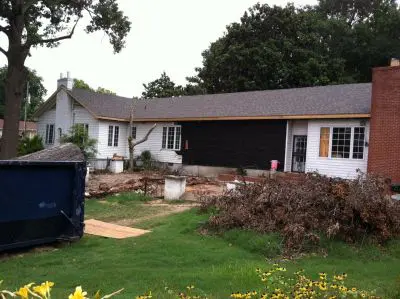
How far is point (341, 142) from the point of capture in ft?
71.7

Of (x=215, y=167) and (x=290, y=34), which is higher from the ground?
(x=290, y=34)

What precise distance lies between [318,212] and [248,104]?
1768 cm

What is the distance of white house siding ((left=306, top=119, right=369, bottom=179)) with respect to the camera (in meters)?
21.1

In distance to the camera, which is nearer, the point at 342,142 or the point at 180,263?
the point at 180,263

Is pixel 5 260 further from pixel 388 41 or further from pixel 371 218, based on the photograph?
pixel 388 41

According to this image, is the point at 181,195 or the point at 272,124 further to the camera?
the point at 272,124

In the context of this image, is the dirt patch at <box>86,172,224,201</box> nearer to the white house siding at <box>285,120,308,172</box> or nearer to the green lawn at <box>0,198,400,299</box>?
the white house siding at <box>285,120,308,172</box>

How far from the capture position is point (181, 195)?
17062 mm

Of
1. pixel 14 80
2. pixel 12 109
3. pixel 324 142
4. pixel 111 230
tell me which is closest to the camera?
pixel 111 230

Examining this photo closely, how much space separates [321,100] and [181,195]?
34.7 ft

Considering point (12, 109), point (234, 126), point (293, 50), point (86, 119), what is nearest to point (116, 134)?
point (86, 119)

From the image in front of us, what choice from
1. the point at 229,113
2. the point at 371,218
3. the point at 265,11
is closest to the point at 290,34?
the point at 265,11

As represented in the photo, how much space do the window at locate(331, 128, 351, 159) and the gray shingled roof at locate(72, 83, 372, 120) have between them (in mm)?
898

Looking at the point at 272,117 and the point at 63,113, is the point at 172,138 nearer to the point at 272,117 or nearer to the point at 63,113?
the point at 272,117
